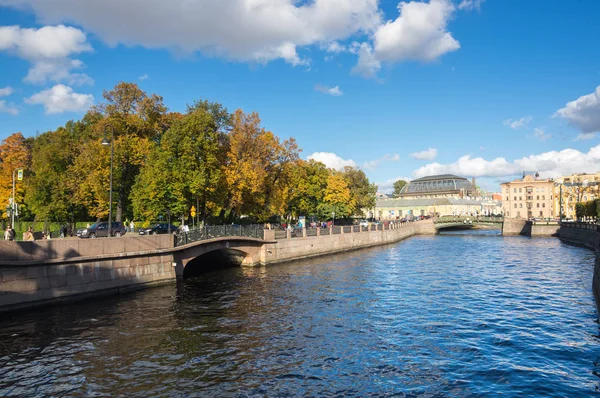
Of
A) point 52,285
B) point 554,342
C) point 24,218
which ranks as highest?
point 24,218

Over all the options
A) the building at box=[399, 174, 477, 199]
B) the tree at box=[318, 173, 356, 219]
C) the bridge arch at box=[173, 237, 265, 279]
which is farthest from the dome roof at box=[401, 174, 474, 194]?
the bridge arch at box=[173, 237, 265, 279]

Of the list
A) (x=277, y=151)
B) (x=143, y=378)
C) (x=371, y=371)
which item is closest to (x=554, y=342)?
(x=371, y=371)

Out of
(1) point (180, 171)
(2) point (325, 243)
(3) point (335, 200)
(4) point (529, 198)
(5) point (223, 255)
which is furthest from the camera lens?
(4) point (529, 198)

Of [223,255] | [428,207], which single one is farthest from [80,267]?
[428,207]

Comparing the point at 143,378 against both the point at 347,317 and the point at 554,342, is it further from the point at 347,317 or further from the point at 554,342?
the point at 554,342

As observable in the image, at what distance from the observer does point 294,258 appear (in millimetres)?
44781

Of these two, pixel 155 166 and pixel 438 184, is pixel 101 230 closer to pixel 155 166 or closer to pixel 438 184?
pixel 155 166

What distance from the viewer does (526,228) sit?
89812 millimetres

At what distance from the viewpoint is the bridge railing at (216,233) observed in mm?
30500

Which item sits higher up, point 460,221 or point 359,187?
point 359,187

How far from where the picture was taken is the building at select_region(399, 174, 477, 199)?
17462cm

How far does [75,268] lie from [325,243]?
32.3 meters

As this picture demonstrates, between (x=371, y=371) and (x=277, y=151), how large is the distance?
41248mm

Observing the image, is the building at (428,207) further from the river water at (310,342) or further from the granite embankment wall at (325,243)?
the river water at (310,342)
